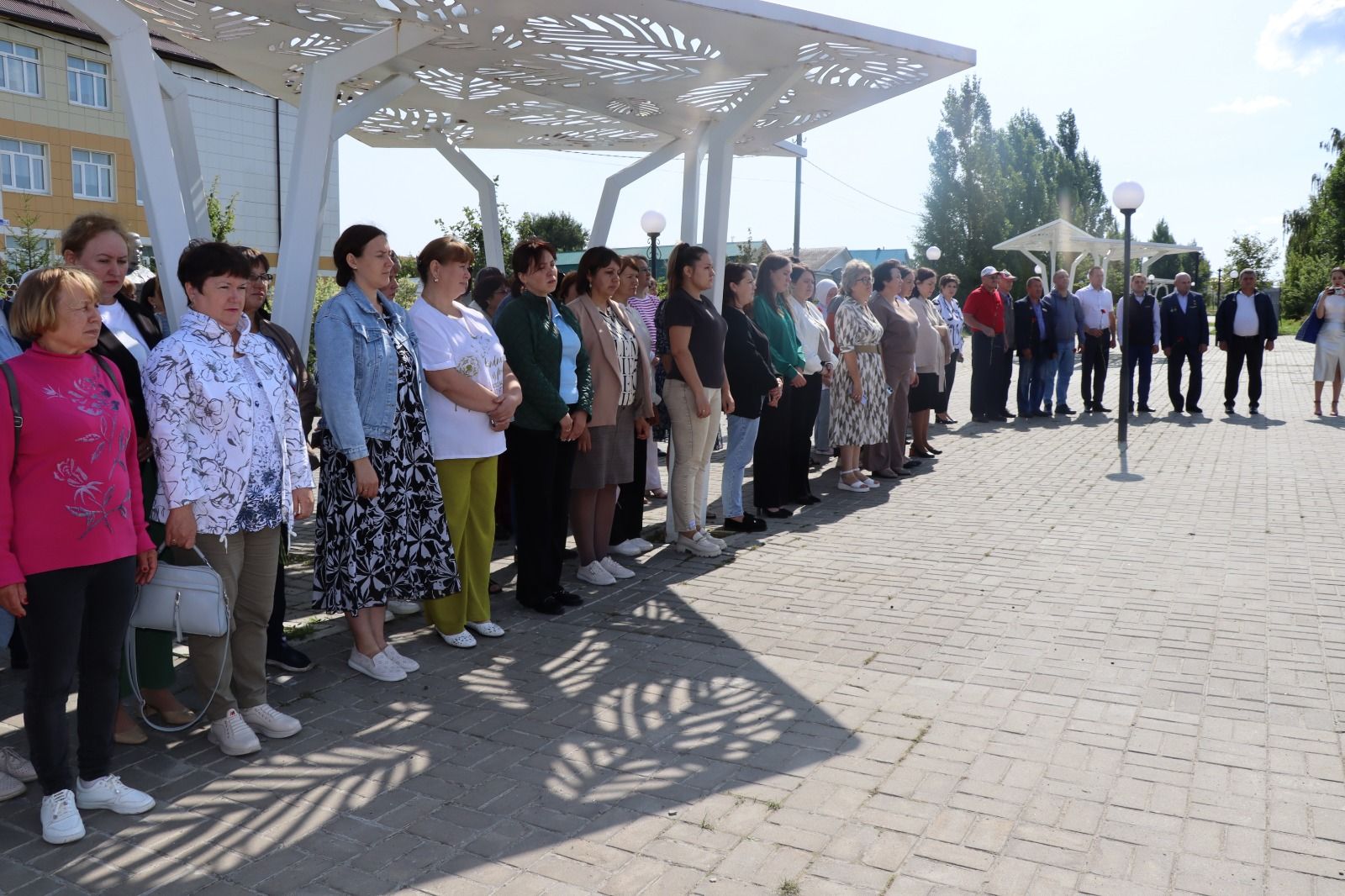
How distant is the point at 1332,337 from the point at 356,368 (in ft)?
48.8

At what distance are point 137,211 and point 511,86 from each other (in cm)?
3146

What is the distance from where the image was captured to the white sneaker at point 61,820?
3502 millimetres

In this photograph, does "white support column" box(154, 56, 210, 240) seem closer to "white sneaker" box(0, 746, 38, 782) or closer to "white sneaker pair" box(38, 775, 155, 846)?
"white sneaker" box(0, 746, 38, 782)

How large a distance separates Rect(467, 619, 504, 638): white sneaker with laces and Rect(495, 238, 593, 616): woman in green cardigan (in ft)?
1.64

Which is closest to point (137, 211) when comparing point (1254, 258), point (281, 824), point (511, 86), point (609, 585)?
point (511, 86)

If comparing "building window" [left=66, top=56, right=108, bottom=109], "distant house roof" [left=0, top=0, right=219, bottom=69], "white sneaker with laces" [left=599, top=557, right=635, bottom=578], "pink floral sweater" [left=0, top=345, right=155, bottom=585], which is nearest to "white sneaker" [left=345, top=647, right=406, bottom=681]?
"pink floral sweater" [left=0, top=345, right=155, bottom=585]

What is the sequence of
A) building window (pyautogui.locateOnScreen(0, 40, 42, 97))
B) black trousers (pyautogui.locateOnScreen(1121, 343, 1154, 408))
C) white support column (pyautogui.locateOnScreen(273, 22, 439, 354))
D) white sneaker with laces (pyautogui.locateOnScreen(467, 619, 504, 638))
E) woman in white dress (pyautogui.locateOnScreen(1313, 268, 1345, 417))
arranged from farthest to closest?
building window (pyautogui.locateOnScreen(0, 40, 42, 97)), woman in white dress (pyautogui.locateOnScreen(1313, 268, 1345, 417)), black trousers (pyautogui.locateOnScreen(1121, 343, 1154, 408)), white support column (pyautogui.locateOnScreen(273, 22, 439, 354)), white sneaker with laces (pyautogui.locateOnScreen(467, 619, 504, 638))

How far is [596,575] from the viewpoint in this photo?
6.88m

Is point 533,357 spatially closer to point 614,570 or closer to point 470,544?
point 470,544

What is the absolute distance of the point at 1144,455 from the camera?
40.2 ft

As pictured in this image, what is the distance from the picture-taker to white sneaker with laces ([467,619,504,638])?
5719mm

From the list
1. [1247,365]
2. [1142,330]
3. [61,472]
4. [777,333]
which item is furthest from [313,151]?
[1247,365]

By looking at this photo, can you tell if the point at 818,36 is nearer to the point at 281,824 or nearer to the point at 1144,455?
the point at 281,824

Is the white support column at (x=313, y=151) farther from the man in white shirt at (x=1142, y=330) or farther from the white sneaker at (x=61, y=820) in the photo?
the man in white shirt at (x=1142, y=330)
